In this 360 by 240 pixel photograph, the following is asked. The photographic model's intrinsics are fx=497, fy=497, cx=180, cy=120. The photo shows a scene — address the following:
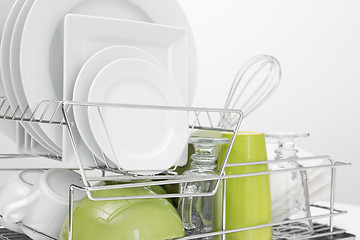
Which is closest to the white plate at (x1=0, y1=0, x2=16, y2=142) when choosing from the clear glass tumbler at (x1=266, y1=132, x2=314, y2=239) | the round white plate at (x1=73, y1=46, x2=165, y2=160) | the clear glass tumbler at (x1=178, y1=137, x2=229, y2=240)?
the round white plate at (x1=73, y1=46, x2=165, y2=160)

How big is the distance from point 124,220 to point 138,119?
135mm

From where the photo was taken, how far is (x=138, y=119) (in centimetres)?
66

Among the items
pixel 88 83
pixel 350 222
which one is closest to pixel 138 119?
pixel 88 83

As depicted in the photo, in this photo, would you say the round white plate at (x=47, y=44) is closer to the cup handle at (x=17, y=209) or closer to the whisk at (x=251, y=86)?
the cup handle at (x=17, y=209)

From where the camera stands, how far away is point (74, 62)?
0.65 meters

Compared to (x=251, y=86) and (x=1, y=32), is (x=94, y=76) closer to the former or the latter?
(x=1, y=32)

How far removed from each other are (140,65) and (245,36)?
97 cm

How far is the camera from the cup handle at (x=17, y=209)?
646 mm

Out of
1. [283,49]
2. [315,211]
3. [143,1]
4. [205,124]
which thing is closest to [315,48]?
[283,49]

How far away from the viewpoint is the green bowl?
1.97 ft

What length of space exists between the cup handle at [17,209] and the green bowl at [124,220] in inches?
2.6

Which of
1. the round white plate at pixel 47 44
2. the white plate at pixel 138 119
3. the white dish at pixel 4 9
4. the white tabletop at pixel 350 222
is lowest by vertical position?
the white tabletop at pixel 350 222

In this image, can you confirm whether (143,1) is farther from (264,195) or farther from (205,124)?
(205,124)

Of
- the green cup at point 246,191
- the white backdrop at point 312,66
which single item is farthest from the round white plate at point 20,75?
the white backdrop at point 312,66
